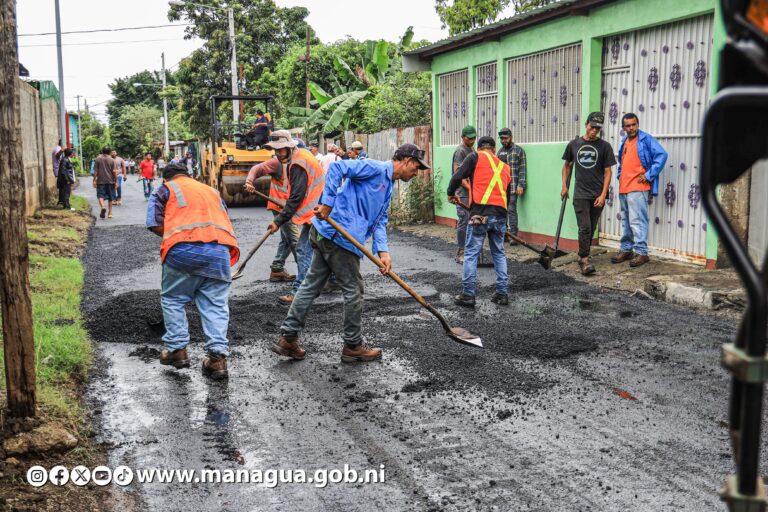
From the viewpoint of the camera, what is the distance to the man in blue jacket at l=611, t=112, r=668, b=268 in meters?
10.0

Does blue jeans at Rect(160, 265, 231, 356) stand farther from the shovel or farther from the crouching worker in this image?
the shovel

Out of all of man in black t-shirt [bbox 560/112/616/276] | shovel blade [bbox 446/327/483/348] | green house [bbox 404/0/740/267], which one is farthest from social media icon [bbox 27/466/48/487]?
man in black t-shirt [bbox 560/112/616/276]

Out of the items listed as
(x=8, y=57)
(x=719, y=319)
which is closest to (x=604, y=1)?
(x=719, y=319)

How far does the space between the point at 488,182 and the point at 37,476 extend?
18.8 feet

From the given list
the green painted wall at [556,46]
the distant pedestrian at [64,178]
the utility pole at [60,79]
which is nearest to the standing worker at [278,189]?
the green painted wall at [556,46]

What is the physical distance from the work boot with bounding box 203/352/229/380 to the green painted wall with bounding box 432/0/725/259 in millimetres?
5989

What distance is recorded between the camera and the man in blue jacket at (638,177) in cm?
1002

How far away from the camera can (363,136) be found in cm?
2216

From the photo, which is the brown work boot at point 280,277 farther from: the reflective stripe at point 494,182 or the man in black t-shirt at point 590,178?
the man in black t-shirt at point 590,178

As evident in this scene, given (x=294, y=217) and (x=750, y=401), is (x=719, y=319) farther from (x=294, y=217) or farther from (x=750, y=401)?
(x=750, y=401)

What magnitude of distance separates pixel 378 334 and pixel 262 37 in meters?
37.6

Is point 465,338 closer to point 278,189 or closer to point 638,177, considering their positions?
point 278,189

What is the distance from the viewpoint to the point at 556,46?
12680 mm

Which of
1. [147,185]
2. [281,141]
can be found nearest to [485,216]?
[281,141]
